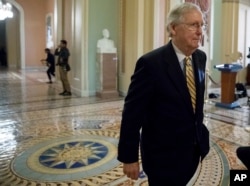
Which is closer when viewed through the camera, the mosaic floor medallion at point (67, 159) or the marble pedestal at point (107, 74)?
the mosaic floor medallion at point (67, 159)

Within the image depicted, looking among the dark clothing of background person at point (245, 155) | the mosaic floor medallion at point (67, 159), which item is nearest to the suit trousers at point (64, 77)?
the mosaic floor medallion at point (67, 159)

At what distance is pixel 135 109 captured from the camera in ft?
5.06

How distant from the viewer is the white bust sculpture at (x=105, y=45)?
7.63m

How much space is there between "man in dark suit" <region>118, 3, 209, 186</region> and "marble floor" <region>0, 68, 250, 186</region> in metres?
1.45

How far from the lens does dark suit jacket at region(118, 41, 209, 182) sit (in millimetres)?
1522

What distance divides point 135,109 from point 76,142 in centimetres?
284

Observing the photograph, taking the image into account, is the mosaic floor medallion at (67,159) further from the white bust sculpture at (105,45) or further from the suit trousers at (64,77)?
the suit trousers at (64,77)

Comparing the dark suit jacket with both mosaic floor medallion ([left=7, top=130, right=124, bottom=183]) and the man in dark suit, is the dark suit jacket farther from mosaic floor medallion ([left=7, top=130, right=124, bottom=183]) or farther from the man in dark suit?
mosaic floor medallion ([left=7, top=130, right=124, bottom=183])

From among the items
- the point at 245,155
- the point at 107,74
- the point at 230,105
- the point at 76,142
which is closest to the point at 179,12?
the point at 245,155

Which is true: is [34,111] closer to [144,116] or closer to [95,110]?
[95,110]

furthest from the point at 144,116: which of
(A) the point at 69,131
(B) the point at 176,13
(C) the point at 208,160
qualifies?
(A) the point at 69,131

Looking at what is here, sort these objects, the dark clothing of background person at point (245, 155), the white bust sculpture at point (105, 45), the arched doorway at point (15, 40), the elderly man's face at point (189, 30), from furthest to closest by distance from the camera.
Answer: the arched doorway at point (15, 40)
the white bust sculpture at point (105, 45)
the dark clothing of background person at point (245, 155)
the elderly man's face at point (189, 30)

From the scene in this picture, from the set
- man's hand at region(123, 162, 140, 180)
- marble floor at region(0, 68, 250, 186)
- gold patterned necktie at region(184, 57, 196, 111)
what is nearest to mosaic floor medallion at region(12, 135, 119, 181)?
marble floor at region(0, 68, 250, 186)

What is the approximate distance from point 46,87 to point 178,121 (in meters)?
8.84
